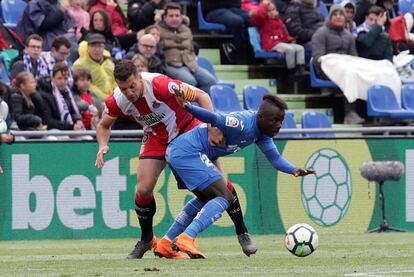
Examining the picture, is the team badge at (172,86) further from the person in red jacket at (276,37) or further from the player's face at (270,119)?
the person in red jacket at (276,37)

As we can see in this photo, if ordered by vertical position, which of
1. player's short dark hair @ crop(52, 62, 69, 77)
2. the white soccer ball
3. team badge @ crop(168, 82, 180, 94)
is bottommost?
the white soccer ball

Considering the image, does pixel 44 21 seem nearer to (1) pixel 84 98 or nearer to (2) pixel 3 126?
(1) pixel 84 98

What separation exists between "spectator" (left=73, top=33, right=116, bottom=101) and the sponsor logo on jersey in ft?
21.7

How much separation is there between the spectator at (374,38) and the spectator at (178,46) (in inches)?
159

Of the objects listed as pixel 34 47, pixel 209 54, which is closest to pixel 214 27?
pixel 209 54

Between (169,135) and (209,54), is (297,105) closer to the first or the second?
(209,54)

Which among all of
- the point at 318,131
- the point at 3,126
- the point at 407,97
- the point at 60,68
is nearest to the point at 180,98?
the point at 3,126

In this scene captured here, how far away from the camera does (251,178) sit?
58.7ft

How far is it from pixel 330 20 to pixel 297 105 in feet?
5.56

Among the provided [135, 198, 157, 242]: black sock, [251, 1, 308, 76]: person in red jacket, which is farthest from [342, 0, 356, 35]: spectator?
[135, 198, 157, 242]: black sock

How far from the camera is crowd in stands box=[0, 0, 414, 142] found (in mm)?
18141

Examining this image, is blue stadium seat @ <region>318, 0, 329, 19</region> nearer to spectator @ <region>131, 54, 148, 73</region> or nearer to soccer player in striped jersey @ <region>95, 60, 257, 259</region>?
spectator @ <region>131, 54, 148, 73</region>

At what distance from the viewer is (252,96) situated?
21047mm

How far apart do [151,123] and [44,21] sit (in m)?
7.73
